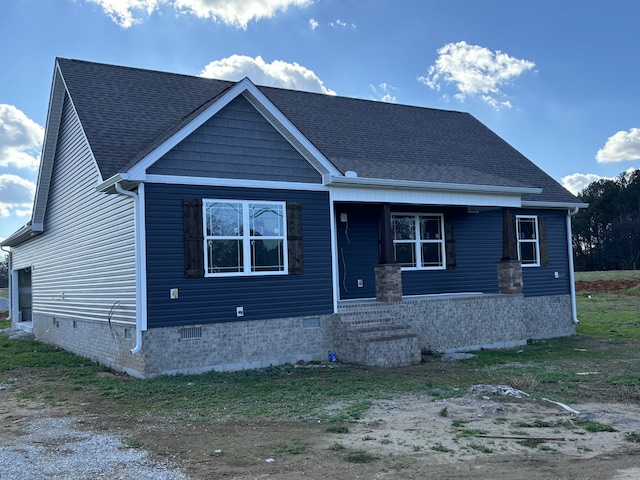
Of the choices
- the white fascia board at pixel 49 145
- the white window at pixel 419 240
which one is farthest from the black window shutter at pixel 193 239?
the white window at pixel 419 240

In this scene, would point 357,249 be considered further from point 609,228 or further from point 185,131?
point 609,228

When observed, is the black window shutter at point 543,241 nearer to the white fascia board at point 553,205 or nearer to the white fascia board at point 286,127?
the white fascia board at point 553,205

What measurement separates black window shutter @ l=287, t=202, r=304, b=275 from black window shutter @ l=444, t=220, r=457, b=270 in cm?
528

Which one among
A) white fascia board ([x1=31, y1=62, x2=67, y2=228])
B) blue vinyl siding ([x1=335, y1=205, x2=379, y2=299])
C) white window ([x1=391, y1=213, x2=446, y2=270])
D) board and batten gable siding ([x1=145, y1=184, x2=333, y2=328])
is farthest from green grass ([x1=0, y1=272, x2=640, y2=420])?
white fascia board ([x1=31, y1=62, x2=67, y2=228])

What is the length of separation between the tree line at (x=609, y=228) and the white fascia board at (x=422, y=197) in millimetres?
57165

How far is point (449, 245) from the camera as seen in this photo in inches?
635

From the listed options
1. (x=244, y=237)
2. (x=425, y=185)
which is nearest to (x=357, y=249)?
(x=425, y=185)

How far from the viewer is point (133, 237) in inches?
436

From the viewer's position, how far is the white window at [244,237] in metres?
11.5

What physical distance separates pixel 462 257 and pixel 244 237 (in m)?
7.07

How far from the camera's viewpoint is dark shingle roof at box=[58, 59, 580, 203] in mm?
12688

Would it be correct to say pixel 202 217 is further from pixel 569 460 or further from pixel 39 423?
pixel 569 460

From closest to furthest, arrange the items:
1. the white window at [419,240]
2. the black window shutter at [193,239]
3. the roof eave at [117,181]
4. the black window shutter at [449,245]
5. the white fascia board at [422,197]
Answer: the roof eave at [117,181], the black window shutter at [193,239], the white fascia board at [422,197], the white window at [419,240], the black window shutter at [449,245]

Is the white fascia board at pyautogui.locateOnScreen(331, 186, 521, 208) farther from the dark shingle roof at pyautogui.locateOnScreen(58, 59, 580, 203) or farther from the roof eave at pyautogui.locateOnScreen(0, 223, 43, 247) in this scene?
the roof eave at pyautogui.locateOnScreen(0, 223, 43, 247)
